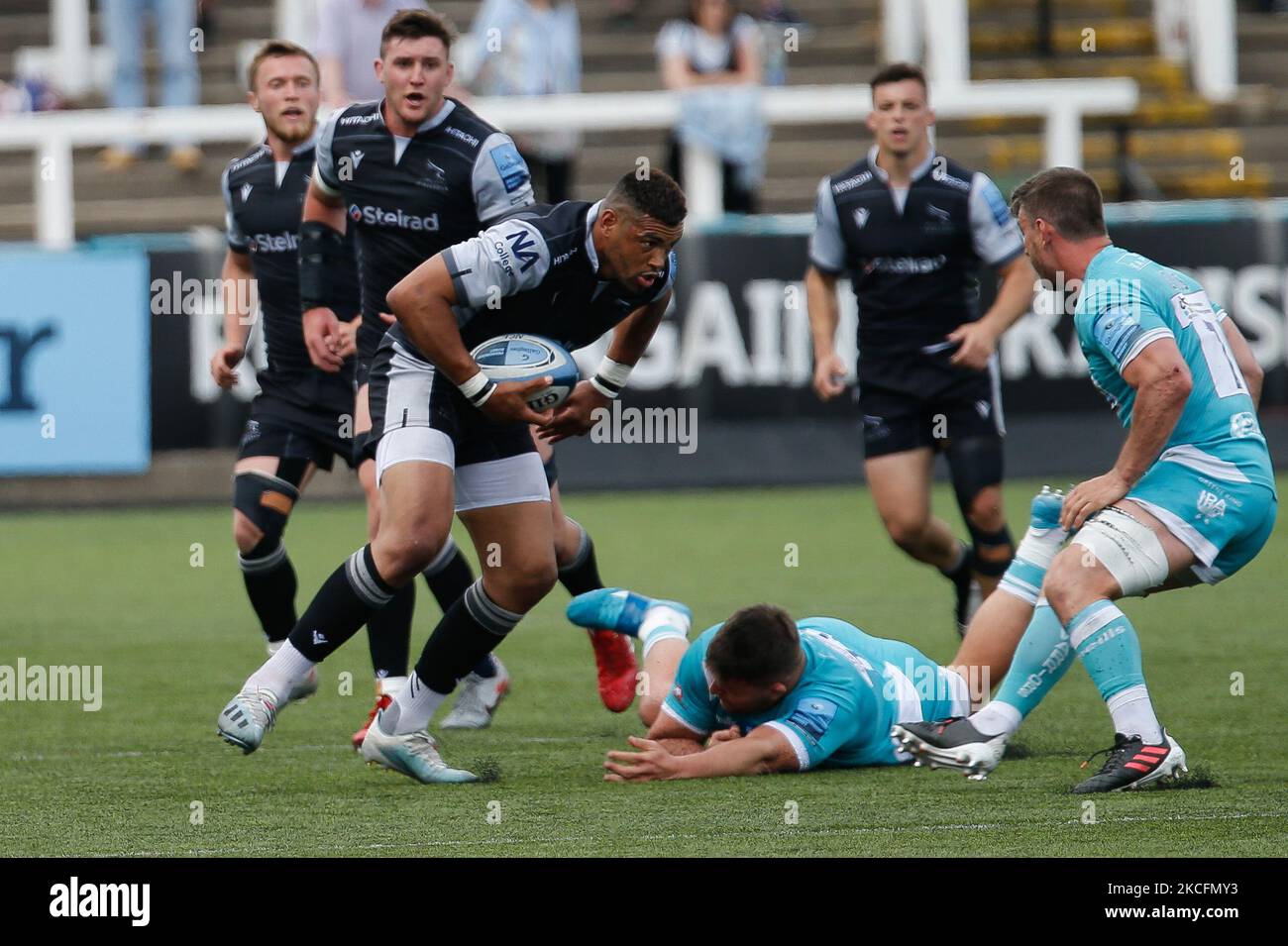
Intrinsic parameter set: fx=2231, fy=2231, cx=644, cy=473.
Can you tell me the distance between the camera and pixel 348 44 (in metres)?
14.4

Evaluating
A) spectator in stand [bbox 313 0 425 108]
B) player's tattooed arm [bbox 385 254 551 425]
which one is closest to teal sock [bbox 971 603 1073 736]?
player's tattooed arm [bbox 385 254 551 425]

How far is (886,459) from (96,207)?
11.8 m

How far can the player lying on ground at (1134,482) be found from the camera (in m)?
6.33

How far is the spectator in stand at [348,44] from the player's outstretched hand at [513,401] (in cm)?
796

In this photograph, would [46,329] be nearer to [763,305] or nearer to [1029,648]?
[763,305]

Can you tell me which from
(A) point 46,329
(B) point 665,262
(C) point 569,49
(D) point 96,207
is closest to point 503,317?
(B) point 665,262

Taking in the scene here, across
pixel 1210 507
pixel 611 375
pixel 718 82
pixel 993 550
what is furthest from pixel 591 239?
pixel 718 82

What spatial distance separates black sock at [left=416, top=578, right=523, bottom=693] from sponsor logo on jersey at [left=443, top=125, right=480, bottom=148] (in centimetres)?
150

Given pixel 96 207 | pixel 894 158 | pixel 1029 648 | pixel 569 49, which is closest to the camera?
pixel 1029 648

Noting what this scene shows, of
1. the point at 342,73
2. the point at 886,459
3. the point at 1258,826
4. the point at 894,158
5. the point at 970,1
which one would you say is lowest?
the point at 1258,826

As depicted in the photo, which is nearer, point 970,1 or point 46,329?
point 46,329

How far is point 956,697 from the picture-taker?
7.17 meters

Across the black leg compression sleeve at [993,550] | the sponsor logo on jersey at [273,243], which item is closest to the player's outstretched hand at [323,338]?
the sponsor logo on jersey at [273,243]
